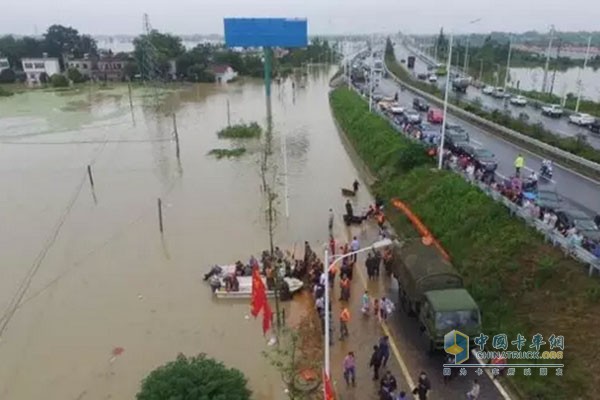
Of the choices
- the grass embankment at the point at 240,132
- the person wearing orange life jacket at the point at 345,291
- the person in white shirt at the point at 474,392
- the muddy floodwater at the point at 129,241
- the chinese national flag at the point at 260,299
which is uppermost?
the chinese national flag at the point at 260,299

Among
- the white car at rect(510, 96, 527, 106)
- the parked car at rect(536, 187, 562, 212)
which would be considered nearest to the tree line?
the white car at rect(510, 96, 527, 106)

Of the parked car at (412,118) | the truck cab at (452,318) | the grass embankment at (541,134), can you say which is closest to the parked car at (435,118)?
the parked car at (412,118)

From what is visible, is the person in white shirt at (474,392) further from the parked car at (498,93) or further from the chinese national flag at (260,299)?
the parked car at (498,93)

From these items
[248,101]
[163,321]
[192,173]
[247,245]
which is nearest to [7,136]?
[192,173]

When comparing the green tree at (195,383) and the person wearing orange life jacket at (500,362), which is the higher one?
the green tree at (195,383)

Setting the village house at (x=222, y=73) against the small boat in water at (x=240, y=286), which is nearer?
the small boat in water at (x=240, y=286)

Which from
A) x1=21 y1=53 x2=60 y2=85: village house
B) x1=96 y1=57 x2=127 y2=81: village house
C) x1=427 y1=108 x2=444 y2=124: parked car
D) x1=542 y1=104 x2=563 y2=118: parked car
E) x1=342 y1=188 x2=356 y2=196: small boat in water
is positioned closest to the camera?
x1=342 y1=188 x2=356 y2=196: small boat in water

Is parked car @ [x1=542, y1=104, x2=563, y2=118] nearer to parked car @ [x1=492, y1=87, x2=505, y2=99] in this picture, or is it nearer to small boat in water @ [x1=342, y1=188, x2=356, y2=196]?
parked car @ [x1=492, y1=87, x2=505, y2=99]

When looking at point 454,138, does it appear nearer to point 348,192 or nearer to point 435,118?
point 348,192
